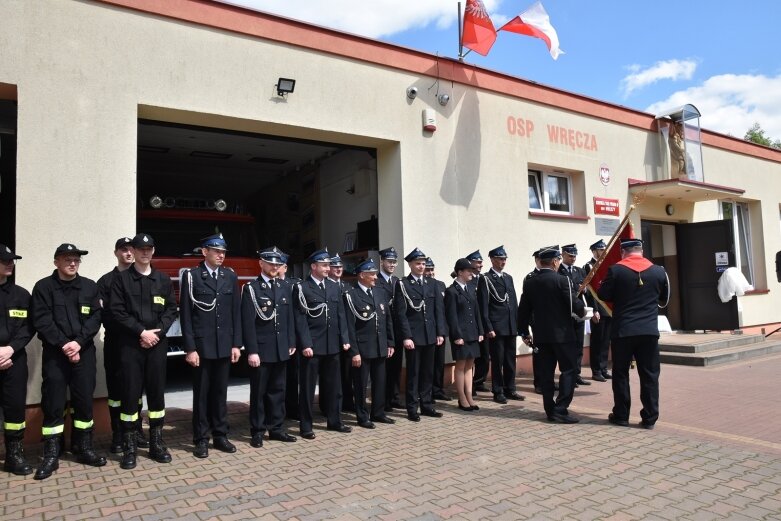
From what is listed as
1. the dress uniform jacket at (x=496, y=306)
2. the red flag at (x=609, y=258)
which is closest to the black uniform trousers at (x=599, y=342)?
the red flag at (x=609, y=258)

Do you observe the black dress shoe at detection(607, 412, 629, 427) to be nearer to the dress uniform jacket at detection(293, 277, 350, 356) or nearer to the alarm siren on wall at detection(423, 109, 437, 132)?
the dress uniform jacket at detection(293, 277, 350, 356)

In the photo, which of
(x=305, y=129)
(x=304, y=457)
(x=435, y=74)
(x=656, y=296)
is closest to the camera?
(x=304, y=457)

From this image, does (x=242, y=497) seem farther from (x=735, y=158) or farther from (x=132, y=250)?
(x=735, y=158)

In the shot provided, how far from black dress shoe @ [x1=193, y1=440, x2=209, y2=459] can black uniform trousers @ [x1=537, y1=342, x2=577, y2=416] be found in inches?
148

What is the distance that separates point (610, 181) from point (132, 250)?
360 inches

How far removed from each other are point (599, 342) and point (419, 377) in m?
3.80

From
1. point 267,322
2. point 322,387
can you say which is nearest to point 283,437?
point 322,387

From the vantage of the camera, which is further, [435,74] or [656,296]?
[435,74]

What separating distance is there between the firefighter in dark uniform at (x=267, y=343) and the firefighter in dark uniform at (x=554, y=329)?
2.94 meters

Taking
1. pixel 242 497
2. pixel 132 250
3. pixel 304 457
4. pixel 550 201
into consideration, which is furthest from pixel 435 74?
pixel 242 497

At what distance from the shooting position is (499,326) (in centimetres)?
798

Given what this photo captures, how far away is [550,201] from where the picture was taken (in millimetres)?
10797

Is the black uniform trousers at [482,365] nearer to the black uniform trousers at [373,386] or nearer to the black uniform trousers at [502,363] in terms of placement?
the black uniform trousers at [502,363]

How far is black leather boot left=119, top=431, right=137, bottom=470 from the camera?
5.00 meters
